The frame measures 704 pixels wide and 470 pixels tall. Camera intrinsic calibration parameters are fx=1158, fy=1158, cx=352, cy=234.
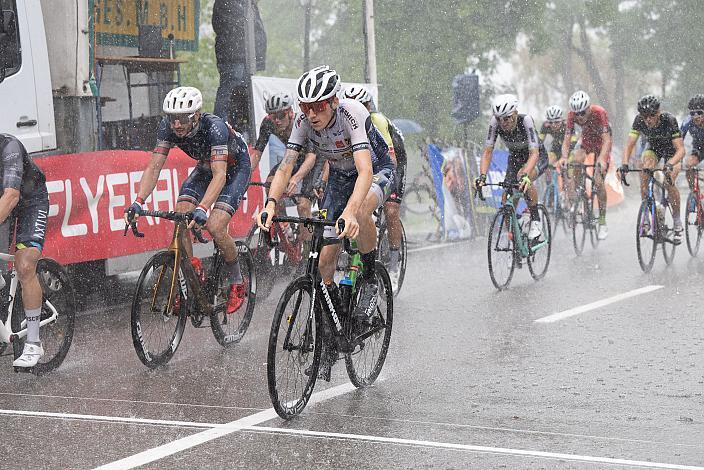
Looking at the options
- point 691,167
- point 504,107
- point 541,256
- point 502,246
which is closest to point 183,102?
point 504,107

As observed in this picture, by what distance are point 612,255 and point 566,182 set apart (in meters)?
2.68

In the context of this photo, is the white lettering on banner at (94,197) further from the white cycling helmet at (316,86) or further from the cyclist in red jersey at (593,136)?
the cyclist in red jersey at (593,136)

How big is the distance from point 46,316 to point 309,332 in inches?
95.3

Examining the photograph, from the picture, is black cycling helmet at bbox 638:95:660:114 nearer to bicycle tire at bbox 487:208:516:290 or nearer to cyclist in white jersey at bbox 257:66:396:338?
bicycle tire at bbox 487:208:516:290

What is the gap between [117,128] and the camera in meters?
12.6

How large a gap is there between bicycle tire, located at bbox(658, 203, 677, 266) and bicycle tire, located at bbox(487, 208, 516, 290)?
Answer: 2.24 metres

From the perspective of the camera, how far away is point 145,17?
13.7m

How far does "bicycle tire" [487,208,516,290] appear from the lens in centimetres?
1248

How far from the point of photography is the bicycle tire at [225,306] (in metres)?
8.98

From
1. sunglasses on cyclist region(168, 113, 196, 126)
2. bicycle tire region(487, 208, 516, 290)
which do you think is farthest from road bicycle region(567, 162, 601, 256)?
sunglasses on cyclist region(168, 113, 196, 126)

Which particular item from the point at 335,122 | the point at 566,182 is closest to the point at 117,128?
the point at 335,122

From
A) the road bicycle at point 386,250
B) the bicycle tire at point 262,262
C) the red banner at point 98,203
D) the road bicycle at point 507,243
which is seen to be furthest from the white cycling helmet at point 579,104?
the red banner at point 98,203

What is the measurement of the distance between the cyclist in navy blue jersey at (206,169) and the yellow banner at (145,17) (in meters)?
3.65

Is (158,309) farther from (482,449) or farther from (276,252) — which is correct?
(276,252)
